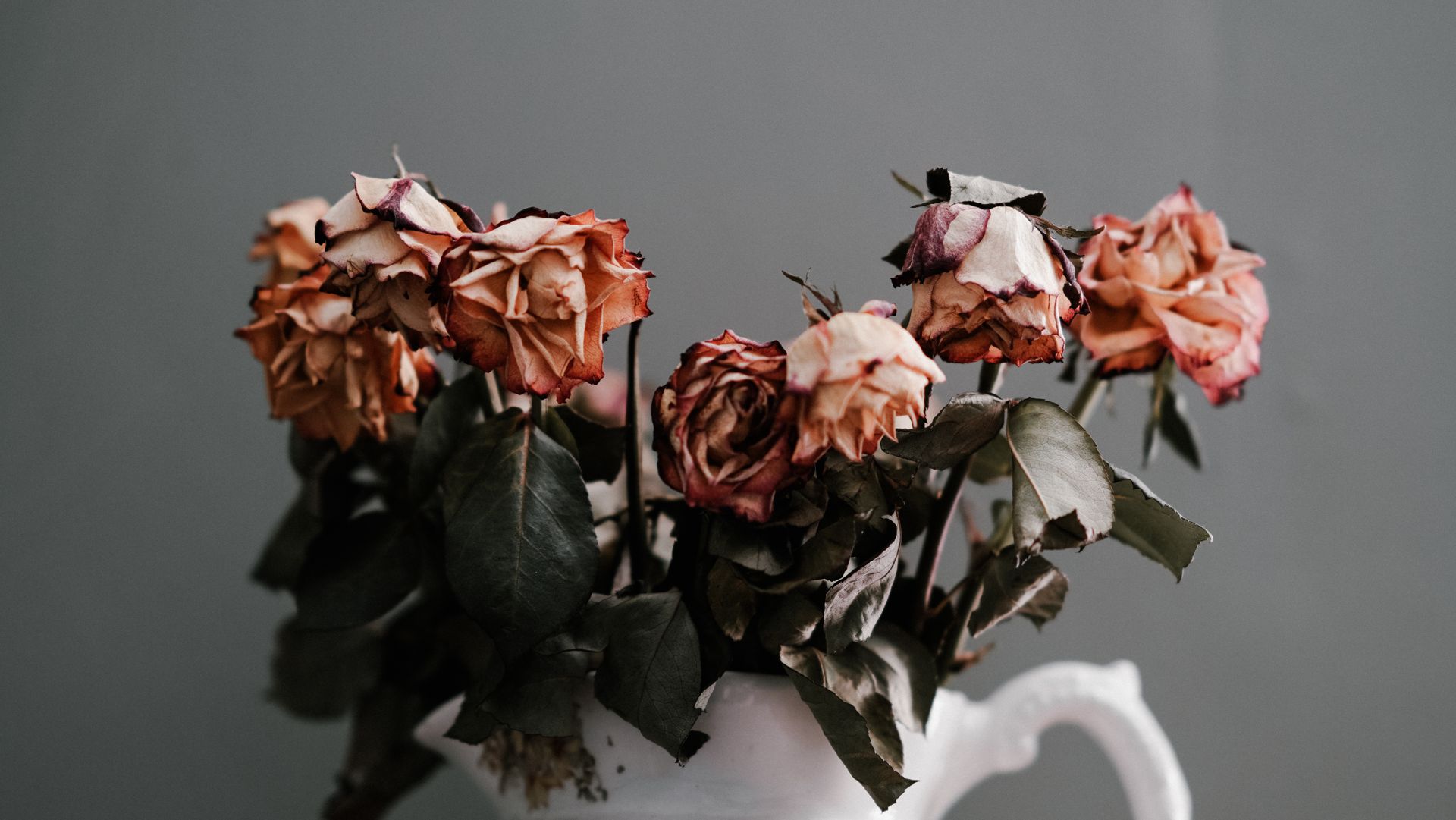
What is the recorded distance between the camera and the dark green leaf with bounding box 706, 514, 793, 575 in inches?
14.0

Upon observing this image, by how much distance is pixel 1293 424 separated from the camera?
663mm

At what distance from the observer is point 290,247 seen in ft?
1.76

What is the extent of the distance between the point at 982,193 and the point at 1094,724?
0.26 metres

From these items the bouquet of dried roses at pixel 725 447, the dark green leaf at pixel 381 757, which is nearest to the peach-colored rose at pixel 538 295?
the bouquet of dried roses at pixel 725 447

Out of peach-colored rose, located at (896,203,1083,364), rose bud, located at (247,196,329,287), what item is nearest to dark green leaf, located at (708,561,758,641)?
peach-colored rose, located at (896,203,1083,364)

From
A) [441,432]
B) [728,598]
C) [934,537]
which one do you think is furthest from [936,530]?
[441,432]

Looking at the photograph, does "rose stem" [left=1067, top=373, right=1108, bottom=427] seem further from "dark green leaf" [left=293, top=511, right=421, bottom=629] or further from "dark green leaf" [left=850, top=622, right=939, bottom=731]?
"dark green leaf" [left=293, top=511, right=421, bottom=629]

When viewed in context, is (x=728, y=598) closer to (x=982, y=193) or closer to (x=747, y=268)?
(x=982, y=193)

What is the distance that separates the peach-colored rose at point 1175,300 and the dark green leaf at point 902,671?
0.45ft

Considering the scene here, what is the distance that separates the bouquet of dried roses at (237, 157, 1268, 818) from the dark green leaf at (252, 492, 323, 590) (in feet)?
0.40

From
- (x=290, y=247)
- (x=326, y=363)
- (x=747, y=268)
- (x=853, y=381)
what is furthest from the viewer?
(x=747, y=268)

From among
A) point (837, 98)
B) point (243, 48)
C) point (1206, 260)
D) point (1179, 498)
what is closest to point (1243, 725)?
point (1179, 498)

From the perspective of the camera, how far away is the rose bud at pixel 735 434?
0.34m

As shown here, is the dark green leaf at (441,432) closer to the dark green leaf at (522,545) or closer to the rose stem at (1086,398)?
the dark green leaf at (522,545)
